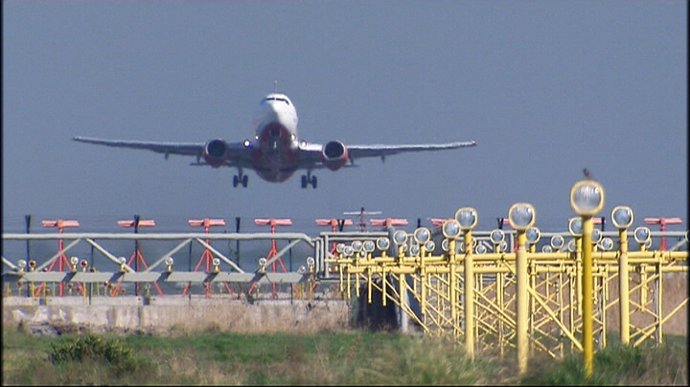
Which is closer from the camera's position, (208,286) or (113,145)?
(208,286)

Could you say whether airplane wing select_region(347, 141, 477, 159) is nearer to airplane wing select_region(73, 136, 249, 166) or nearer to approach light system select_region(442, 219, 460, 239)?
airplane wing select_region(73, 136, 249, 166)

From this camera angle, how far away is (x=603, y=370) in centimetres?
1587

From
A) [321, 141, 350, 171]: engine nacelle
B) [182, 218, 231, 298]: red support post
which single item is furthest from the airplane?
[182, 218, 231, 298]: red support post

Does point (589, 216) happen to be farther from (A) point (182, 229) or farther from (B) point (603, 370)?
(A) point (182, 229)

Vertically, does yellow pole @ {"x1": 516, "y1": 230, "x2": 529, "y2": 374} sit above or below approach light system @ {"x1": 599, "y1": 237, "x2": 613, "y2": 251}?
below

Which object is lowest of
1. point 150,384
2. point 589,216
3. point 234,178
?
point 150,384

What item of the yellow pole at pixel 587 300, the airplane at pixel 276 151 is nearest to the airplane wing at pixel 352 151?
the airplane at pixel 276 151

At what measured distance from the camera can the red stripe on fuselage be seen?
65.8m

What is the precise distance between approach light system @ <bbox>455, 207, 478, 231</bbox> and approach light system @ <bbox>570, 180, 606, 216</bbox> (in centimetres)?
283

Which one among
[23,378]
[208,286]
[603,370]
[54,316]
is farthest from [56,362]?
[208,286]

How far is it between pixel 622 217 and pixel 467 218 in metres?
1.71

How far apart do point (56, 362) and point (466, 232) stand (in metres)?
4.94

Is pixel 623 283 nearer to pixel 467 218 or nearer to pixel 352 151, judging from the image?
pixel 467 218

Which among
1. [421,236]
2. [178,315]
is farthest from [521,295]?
[178,315]
